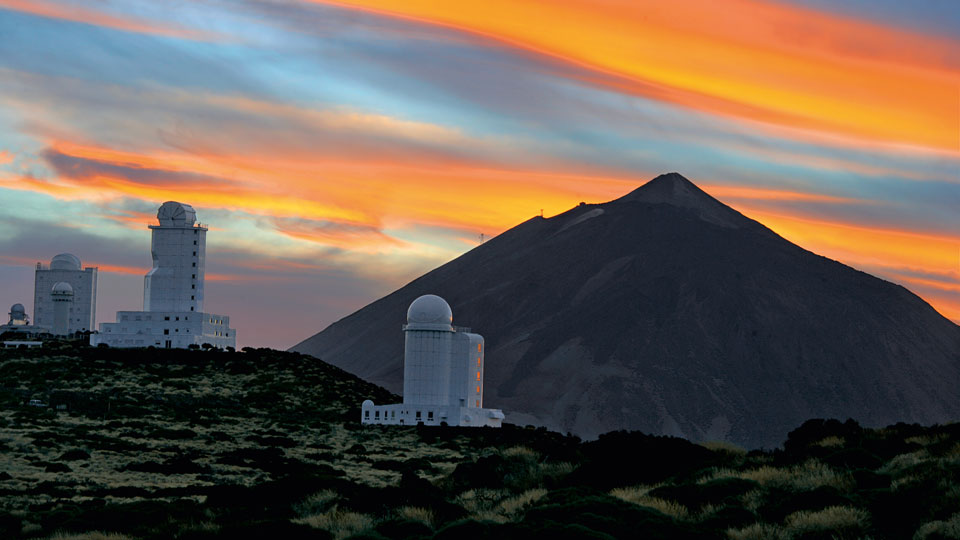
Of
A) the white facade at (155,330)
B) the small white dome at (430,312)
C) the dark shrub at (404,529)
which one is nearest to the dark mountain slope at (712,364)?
the white facade at (155,330)

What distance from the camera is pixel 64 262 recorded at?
413ft

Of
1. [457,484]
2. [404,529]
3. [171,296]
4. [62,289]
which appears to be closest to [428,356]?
[171,296]

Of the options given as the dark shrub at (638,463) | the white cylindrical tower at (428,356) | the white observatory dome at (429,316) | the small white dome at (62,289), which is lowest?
the dark shrub at (638,463)

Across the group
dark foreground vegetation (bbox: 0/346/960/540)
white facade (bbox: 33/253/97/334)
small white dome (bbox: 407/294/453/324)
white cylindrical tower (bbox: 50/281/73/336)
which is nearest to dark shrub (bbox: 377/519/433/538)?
dark foreground vegetation (bbox: 0/346/960/540)

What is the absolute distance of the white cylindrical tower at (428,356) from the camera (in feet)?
284

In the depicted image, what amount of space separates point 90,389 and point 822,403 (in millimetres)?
118595

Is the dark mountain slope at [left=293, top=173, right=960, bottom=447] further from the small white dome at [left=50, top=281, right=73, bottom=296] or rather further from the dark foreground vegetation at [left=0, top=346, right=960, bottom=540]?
the dark foreground vegetation at [left=0, top=346, right=960, bottom=540]

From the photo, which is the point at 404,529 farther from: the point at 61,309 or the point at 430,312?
the point at 61,309

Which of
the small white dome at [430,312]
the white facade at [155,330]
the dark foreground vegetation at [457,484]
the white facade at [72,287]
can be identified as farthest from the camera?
the white facade at [72,287]

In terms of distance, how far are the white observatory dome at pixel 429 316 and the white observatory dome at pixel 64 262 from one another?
52562 millimetres

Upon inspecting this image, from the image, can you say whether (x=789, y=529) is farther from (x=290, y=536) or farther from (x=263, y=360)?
(x=263, y=360)

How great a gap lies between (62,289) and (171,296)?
24.6 metres

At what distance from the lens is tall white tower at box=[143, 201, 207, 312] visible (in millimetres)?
100312

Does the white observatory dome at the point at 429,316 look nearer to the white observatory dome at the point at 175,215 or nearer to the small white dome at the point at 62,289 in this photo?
the white observatory dome at the point at 175,215
